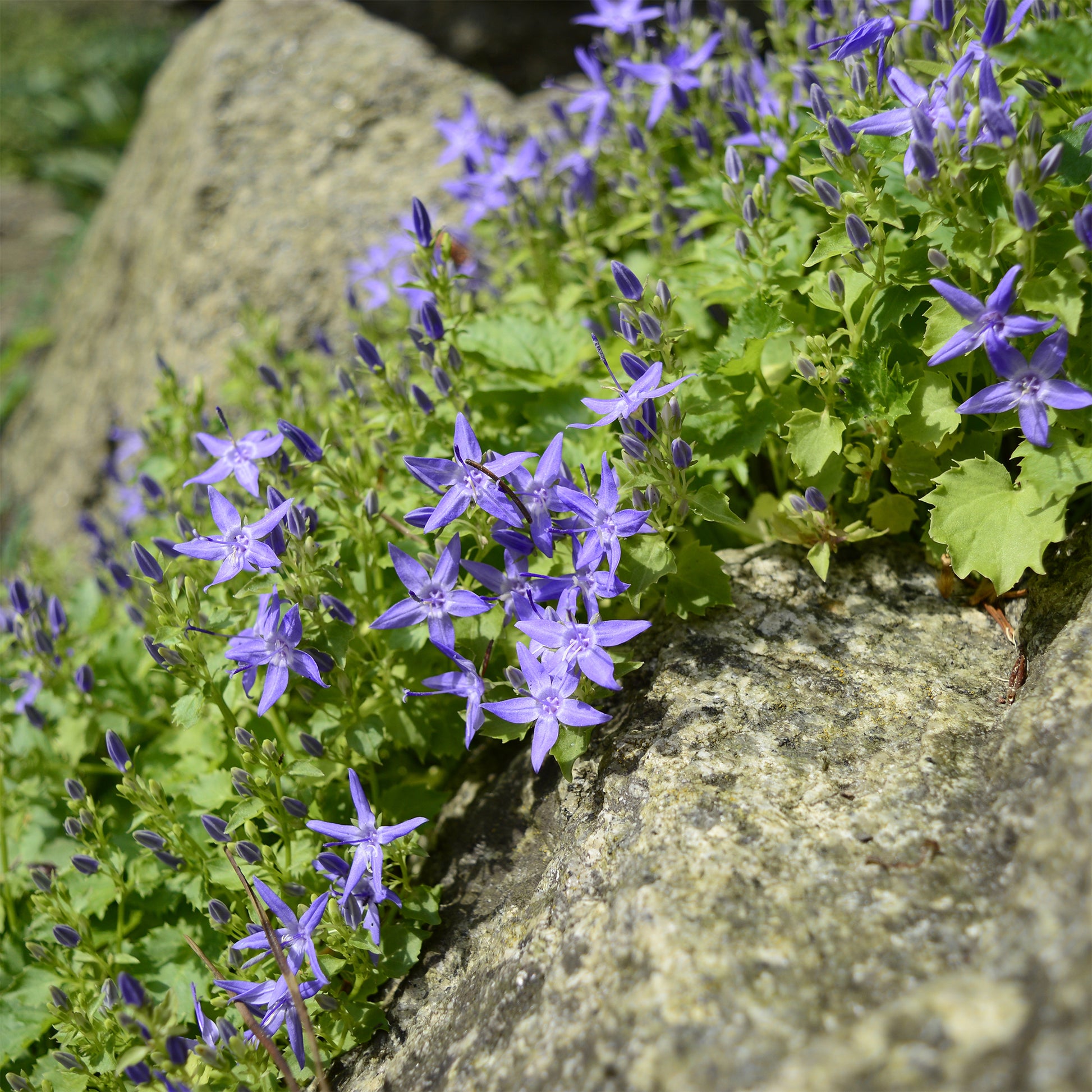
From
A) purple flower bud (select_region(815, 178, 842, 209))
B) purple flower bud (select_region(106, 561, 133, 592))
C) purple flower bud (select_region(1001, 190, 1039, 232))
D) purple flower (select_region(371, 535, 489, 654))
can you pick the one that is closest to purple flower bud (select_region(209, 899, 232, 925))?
purple flower (select_region(371, 535, 489, 654))

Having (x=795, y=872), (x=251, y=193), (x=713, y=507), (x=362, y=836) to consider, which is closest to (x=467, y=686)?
(x=362, y=836)

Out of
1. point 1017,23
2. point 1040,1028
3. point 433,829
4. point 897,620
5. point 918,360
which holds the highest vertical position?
point 1017,23

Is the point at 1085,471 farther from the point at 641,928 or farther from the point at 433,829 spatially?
the point at 433,829

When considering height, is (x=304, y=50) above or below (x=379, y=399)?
above

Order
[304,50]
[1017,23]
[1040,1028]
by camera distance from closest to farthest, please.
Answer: [1040,1028]
[1017,23]
[304,50]

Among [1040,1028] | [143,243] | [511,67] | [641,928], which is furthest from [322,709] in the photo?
[511,67]

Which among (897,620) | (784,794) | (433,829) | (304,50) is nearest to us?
(784,794)

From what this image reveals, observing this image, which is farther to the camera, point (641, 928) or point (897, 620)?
point (897, 620)

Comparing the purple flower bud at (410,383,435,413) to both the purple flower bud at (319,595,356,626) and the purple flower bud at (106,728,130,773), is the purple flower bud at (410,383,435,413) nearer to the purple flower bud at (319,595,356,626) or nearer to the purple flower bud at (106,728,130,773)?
the purple flower bud at (319,595,356,626)
